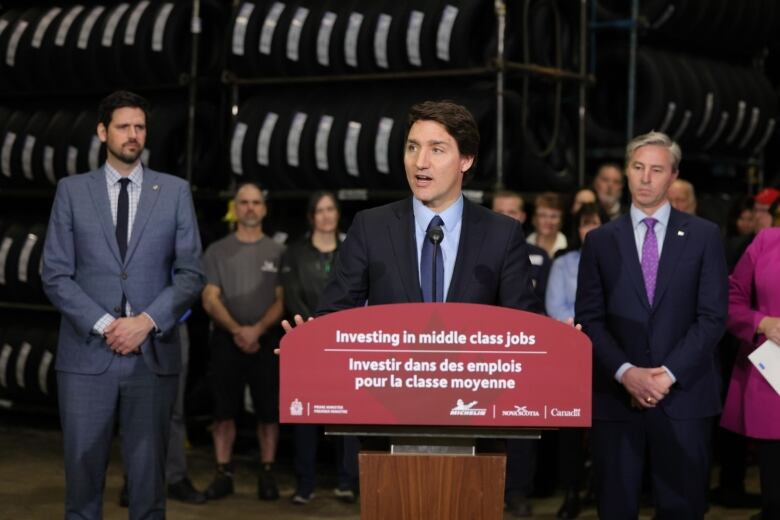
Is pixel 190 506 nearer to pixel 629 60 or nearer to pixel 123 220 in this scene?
pixel 123 220

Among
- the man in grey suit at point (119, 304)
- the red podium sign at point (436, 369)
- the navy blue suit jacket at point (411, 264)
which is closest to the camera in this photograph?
the red podium sign at point (436, 369)

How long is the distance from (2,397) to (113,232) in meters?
4.78

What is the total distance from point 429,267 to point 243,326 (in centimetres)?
395

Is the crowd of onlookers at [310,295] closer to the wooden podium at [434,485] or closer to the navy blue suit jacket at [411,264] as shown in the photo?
the navy blue suit jacket at [411,264]

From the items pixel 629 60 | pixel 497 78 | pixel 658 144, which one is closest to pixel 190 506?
pixel 497 78

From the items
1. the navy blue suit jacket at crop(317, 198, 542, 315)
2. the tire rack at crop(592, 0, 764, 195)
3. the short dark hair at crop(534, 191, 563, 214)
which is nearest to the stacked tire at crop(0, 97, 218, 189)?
the tire rack at crop(592, 0, 764, 195)

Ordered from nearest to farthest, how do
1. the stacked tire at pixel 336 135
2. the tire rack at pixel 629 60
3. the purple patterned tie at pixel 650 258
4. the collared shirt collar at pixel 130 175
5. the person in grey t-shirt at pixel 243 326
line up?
1. the purple patterned tie at pixel 650 258
2. the collared shirt collar at pixel 130 175
3. the person in grey t-shirt at pixel 243 326
4. the stacked tire at pixel 336 135
5. the tire rack at pixel 629 60

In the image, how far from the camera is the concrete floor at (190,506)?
22.4ft

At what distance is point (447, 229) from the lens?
11.6 ft

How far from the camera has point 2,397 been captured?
936cm

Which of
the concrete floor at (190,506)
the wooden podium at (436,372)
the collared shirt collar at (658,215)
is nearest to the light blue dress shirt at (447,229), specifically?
the wooden podium at (436,372)

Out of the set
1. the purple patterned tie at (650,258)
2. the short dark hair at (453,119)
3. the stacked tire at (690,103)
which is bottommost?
the purple patterned tie at (650,258)

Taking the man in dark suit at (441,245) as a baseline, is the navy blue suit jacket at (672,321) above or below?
below

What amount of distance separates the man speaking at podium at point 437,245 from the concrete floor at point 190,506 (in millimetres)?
3454
